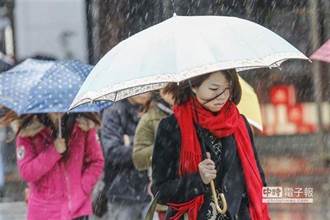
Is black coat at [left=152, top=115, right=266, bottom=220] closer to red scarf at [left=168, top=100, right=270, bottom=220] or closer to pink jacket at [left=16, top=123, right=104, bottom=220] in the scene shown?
red scarf at [left=168, top=100, right=270, bottom=220]

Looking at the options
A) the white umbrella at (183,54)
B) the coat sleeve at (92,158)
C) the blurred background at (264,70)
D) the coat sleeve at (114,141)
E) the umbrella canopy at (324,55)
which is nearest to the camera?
the white umbrella at (183,54)

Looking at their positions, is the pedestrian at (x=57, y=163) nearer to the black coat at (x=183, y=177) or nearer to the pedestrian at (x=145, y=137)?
the pedestrian at (x=145, y=137)

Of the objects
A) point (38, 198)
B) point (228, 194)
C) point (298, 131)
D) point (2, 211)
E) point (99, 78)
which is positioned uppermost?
point (99, 78)

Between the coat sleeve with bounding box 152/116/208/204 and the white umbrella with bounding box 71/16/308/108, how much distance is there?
0.35m

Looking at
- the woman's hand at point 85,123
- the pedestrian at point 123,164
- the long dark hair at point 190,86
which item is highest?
the long dark hair at point 190,86

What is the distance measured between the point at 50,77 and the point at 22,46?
5114 mm

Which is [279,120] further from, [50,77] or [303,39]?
[50,77]

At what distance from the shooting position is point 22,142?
572cm

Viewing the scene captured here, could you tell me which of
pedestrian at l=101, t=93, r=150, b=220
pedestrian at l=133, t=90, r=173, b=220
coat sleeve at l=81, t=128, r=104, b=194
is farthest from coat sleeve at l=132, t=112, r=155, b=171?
pedestrian at l=101, t=93, r=150, b=220

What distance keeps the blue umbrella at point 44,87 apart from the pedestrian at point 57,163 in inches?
6.4

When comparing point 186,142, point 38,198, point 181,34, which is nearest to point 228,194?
point 186,142

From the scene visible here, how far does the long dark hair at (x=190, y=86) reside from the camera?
4316 mm

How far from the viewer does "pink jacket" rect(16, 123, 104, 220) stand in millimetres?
5645

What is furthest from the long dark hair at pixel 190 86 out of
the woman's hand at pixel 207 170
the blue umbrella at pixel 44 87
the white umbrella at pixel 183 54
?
the blue umbrella at pixel 44 87
